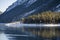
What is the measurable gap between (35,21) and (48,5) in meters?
67.1

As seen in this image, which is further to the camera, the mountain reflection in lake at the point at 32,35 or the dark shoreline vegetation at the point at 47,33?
the dark shoreline vegetation at the point at 47,33

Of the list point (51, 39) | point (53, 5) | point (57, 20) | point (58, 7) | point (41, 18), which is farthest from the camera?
point (53, 5)

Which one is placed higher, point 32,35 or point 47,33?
point 47,33

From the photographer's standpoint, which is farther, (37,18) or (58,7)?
(58,7)

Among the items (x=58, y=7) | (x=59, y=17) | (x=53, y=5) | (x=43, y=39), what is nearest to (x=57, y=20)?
(x=59, y=17)

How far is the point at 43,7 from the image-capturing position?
196375 mm

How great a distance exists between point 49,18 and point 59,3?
63264 mm

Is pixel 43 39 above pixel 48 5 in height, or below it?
below

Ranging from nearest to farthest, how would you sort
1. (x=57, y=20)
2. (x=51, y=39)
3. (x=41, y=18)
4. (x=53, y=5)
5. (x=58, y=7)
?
Answer: (x=51, y=39) → (x=57, y=20) → (x=41, y=18) → (x=58, y=7) → (x=53, y=5)

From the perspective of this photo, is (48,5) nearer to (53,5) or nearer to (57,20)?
(53,5)

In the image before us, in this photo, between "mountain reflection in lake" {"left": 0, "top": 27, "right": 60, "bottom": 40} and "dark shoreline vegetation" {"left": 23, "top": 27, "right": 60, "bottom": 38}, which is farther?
"dark shoreline vegetation" {"left": 23, "top": 27, "right": 60, "bottom": 38}

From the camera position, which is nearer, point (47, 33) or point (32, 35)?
point (32, 35)

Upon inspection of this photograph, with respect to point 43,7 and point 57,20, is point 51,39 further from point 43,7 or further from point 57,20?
point 43,7

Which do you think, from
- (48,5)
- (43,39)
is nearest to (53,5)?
(48,5)
